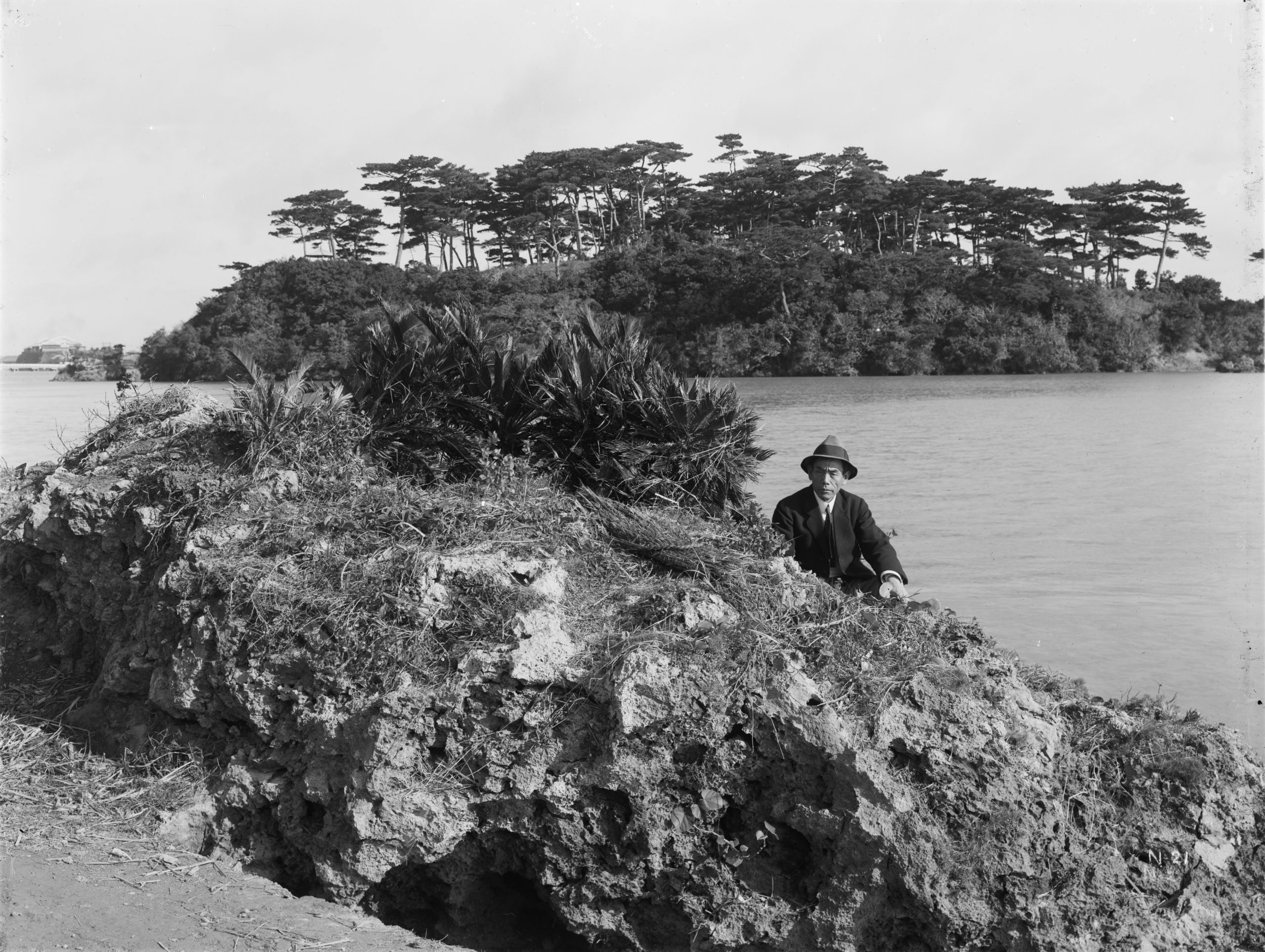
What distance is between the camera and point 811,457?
6.00m

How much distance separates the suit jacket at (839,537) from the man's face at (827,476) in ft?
0.21

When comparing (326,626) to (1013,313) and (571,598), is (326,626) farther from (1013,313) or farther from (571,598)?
(1013,313)

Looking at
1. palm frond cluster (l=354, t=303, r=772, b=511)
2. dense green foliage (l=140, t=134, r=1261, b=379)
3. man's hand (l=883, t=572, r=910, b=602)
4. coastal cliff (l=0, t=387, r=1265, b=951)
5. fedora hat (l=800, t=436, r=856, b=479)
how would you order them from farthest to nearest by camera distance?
dense green foliage (l=140, t=134, r=1261, b=379), palm frond cluster (l=354, t=303, r=772, b=511), fedora hat (l=800, t=436, r=856, b=479), man's hand (l=883, t=572, r=910, b=602), coastal cliff (l=0, t=387, r=1265, b=951)

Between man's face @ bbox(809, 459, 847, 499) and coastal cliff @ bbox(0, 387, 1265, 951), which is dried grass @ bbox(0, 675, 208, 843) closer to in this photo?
coastal cliff @ bbox(0, 387, 1265, 951)

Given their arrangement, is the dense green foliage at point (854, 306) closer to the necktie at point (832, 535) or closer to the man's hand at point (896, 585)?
the necktie at point (832, 535)

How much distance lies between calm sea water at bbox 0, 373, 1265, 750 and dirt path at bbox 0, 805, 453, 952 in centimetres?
271

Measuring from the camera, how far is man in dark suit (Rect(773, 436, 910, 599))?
593 centimetres

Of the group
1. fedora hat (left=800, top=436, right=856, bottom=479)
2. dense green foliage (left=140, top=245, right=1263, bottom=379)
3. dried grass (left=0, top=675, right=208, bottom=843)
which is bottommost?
dried grass (left=0, top=675, right=208, bottom=843)

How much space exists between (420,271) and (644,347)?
69.3 meters

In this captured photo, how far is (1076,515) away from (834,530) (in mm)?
15286

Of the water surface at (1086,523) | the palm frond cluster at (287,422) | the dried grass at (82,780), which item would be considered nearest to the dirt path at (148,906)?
the dried grass at (82,780)

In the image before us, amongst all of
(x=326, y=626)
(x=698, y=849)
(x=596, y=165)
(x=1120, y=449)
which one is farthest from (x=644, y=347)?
(x=596, y=165)

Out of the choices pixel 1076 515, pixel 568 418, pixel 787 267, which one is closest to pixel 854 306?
pixel 787 267

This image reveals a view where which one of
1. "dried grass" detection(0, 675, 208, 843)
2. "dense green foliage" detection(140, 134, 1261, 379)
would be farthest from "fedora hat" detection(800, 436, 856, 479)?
"dense green foliage" detection(140, 134, 1261, 379)
